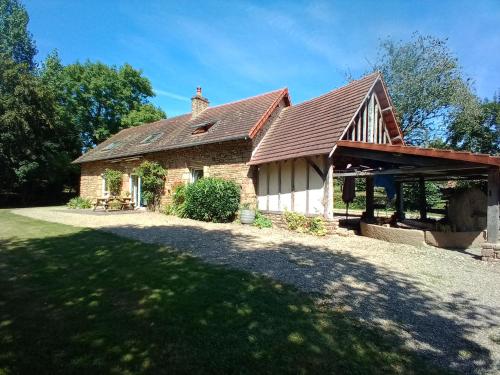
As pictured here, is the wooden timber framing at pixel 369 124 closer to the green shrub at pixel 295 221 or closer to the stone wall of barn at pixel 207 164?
the green shrub at pixel 295 221

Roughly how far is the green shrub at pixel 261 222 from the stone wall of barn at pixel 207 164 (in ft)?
2.90

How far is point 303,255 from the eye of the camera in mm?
6887

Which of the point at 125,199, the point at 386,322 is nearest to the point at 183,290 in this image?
the point at 386,322

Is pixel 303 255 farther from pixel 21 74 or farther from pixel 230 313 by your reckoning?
pixel 21 74

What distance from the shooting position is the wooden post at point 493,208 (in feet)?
22.5

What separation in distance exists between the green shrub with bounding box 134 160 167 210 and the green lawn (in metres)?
10.2

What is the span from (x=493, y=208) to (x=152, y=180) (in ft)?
43.6

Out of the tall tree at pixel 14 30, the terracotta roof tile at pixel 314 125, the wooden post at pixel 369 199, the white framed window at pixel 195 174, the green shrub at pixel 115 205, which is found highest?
the tall tree at pixel 14 30

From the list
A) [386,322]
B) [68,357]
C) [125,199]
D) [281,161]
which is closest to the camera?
[68,357]

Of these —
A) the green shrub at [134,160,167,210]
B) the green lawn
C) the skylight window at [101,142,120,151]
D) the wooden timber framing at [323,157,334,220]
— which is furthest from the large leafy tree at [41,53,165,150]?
the green lawn

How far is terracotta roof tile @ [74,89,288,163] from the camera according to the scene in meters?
13.2

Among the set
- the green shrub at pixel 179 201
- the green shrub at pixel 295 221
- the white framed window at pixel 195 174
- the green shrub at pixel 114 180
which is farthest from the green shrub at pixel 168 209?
the green shrub at pixel 295 221

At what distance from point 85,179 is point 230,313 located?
20821 mm

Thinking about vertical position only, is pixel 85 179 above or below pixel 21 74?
below
